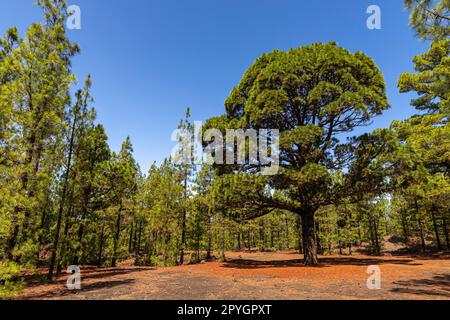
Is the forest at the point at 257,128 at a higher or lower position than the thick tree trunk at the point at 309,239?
higher

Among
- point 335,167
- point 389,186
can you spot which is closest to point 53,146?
point 335,167

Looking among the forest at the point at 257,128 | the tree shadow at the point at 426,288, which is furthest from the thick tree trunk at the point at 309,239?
the tree shadow at the point at 426,288

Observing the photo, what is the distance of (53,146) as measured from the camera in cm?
1028

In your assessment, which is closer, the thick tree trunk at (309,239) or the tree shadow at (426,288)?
the tree shadow at (426,288)

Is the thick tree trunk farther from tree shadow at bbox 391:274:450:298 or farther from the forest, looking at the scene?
tree shadow at bbox 391:274:450:298

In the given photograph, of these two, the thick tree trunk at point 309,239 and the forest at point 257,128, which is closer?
the forest at point 257,128

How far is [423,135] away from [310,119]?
9.12m

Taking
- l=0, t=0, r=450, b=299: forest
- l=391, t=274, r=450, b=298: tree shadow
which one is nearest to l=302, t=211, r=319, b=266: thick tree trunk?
l=0, t=0, r=450, b=299: forest

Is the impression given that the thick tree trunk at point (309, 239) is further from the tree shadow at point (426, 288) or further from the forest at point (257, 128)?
the tree shadow at point (426, 288)

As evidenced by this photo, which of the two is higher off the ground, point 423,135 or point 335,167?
point 423,135

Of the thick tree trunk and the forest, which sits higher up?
the forest

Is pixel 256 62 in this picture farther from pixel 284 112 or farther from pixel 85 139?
pixel 85 139

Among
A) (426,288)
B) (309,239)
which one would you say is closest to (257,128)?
(309,239)

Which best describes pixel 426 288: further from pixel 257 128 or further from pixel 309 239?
pixel 257 128
